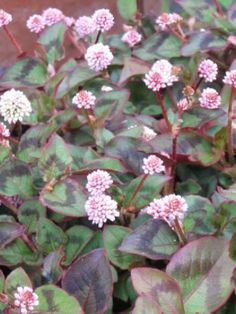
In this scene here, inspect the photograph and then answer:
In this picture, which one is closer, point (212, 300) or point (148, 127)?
point (212, 300)

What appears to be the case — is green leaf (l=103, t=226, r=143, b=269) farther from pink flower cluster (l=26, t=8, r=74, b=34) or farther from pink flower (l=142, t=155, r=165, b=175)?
pink flower cluster (l=26, t=8, r=74, b=34)

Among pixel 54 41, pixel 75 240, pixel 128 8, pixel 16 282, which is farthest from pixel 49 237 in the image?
pixel 128 8

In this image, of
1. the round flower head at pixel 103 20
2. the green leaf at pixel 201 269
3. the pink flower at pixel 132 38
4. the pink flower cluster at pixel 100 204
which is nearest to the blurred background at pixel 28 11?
the pink flower at pixel 132 38

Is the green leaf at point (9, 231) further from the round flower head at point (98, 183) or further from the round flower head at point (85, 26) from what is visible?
the round flower head at point (85, 26)

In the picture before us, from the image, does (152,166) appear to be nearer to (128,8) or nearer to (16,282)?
(16,282)

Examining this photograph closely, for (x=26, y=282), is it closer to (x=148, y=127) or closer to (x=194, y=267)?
(x=194, y=267)

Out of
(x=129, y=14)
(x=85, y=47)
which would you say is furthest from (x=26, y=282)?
(x=129, y=14)

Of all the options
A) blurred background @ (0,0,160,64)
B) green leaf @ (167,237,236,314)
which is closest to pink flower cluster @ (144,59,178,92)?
green leaf @ (167,237,236,314)
